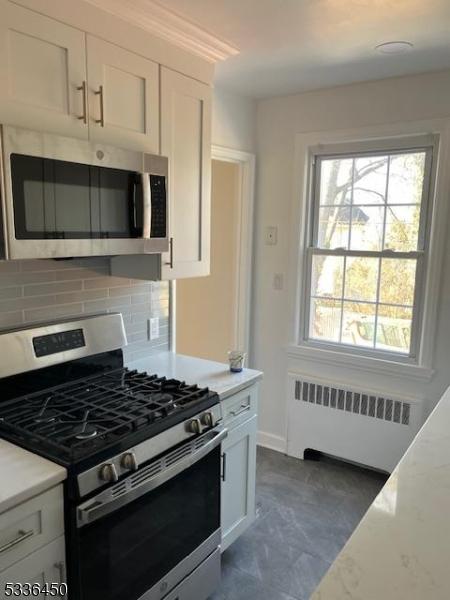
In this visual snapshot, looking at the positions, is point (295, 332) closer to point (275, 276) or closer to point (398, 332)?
point (275, 276)

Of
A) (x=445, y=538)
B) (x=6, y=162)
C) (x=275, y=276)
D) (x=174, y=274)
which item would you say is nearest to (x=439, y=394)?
(x=275, y=276)

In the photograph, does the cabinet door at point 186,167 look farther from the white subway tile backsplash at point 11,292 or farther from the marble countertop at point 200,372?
the white subway tile backsplash at point 11,292

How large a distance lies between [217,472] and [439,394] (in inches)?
61.8

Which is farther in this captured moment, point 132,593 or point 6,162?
point 132,593

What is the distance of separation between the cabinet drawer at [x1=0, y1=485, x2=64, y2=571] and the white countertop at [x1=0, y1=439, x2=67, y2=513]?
1.2 inches

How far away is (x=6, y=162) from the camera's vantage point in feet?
4.52

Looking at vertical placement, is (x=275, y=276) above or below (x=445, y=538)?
above

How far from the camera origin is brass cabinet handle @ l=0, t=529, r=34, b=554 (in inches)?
47.3

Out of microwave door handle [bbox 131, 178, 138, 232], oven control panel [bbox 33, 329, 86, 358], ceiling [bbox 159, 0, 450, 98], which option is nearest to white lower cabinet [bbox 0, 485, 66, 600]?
oven control panel [bbox 33, 329, 86, 358]

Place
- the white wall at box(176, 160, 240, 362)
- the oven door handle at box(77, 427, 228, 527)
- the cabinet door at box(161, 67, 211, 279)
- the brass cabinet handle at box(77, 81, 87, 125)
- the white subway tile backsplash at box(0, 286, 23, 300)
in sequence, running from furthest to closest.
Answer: the white wall at box(176, 160, 240, 362)
the cabinet door at box(161, 67, 211, 279)
the white subway tile backsplash at box(0, 286, 23, 300)
the brass cabinet handle at box(77, 81, 87, 125)
the oven door handle at box(77, 427, 228, 527)

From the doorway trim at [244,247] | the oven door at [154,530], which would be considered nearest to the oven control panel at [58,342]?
the oven door at [154,530]

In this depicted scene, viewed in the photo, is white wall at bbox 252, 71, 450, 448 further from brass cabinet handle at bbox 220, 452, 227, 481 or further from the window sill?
brass cabinet handle at bbox 220, 452, 227, 481

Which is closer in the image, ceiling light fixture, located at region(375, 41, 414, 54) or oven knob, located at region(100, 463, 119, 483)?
oven knob, located at region(100, 463, 119, 483)

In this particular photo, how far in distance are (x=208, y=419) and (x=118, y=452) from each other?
17.6 inches
